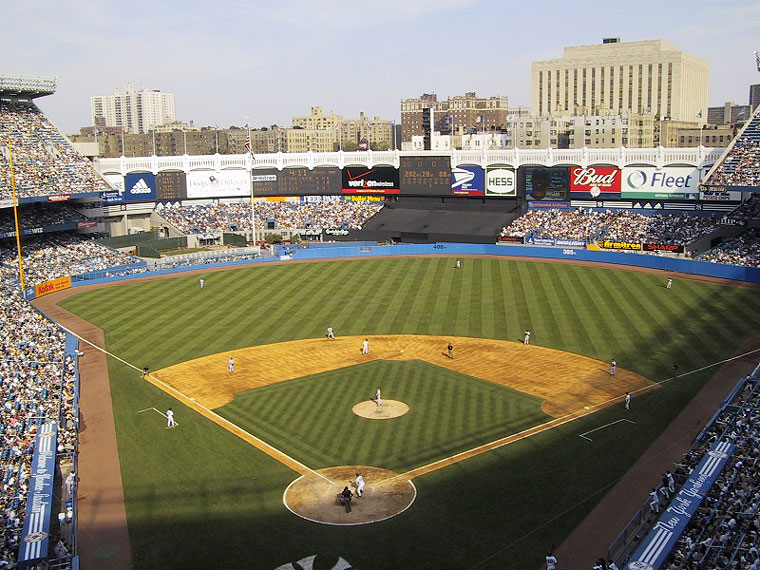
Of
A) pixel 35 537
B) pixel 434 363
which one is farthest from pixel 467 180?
pixel 35 537

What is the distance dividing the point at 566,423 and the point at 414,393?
803 cm

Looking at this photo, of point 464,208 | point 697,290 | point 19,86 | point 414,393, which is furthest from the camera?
point 464,208

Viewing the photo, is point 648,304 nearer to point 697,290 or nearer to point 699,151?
point 697,290

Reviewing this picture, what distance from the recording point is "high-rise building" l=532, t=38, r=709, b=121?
178625mm

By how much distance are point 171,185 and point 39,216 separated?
77.3ft

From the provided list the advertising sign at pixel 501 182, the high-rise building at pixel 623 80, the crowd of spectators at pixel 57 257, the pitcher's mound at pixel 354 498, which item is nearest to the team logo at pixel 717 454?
the pitcher's mound at pixel 354 498

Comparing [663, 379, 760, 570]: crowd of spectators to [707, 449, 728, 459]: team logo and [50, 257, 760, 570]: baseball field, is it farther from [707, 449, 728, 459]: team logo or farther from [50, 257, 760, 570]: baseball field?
[50, 257, 760, 570]: baseball field

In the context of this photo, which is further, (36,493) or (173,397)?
(173,397)

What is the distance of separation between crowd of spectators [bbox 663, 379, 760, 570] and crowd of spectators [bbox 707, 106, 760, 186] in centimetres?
3823

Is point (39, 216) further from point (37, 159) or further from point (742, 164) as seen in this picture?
point (742, 164)

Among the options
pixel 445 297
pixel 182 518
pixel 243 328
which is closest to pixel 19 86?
pixel 243 328

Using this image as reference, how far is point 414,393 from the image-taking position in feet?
124

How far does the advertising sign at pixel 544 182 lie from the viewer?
81.6 metres

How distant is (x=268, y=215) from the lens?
93938mm
